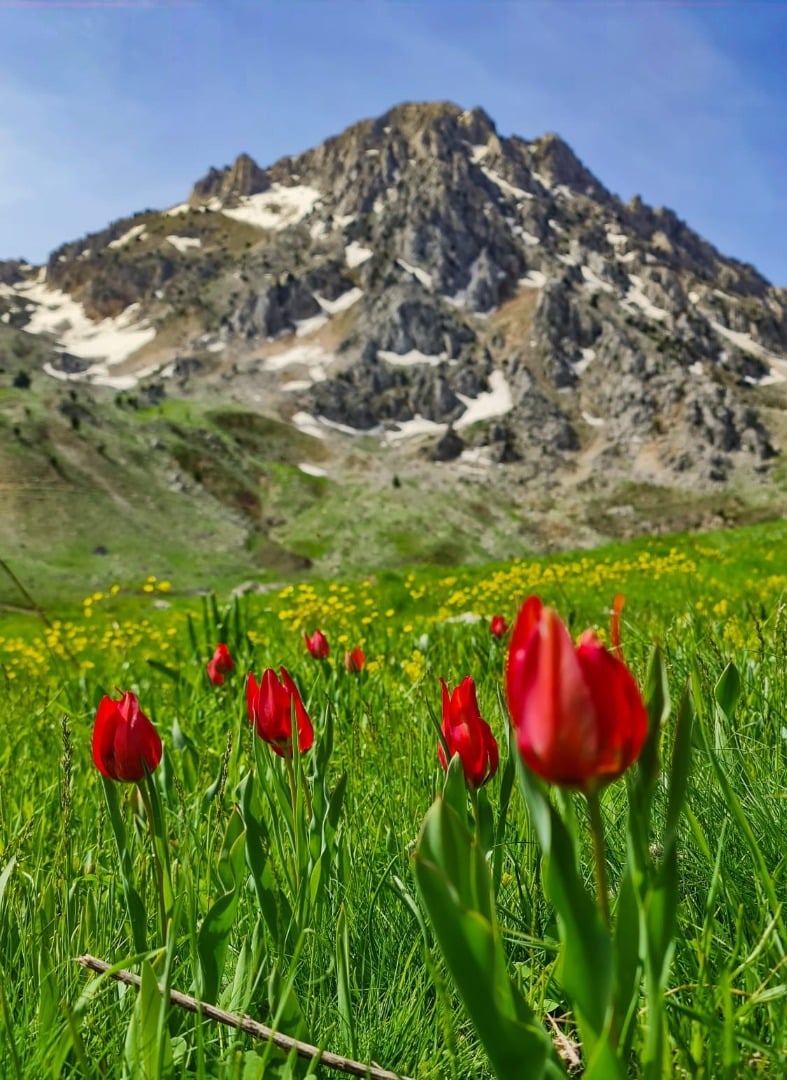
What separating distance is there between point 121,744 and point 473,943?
105 cm

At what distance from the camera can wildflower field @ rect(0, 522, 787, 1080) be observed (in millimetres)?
910

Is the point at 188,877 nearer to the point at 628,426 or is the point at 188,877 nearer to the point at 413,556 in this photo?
the point at 413,556

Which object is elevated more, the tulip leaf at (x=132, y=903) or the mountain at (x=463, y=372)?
the mountain at (x=463, y=372)

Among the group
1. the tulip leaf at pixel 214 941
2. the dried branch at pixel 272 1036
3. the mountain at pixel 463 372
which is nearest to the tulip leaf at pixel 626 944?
the dried branch at pixel 272 1036

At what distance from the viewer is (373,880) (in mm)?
1961

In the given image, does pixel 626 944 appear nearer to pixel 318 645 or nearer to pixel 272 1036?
pixel 272 1036

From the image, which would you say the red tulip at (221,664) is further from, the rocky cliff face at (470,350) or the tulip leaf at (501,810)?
the rocky cliff face at (470,350)

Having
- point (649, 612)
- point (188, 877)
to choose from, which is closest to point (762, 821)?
point (188, 877)

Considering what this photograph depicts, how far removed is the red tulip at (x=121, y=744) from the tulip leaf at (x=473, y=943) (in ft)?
3.12

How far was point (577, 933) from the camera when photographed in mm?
896

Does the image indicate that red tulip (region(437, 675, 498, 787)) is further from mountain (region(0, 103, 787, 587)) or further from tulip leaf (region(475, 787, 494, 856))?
mountain (region(0, 103, 787, 587))

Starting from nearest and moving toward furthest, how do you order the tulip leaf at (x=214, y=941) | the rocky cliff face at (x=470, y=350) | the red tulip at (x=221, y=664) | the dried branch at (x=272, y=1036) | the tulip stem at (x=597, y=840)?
the tulip stem at (x=597, y=840), the dried branch at (x=272, y=1036), the tulip leaf at (x=214, y=941), the red tulip at (x=221, y=664), the rocky cliff face at (x=470, y=350)

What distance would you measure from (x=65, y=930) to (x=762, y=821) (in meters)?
Answer: 1.69

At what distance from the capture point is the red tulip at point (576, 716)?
0.89 m
